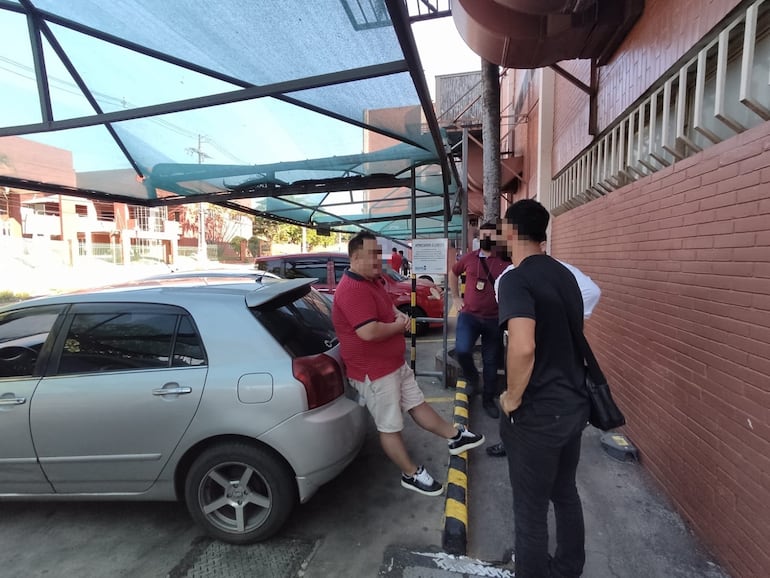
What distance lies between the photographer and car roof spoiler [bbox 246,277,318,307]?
8.68 feet

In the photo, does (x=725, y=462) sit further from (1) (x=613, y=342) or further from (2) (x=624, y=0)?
(2) (x=624, y=0)

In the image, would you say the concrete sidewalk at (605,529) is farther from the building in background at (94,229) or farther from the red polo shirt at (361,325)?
the building in background at (94,229)

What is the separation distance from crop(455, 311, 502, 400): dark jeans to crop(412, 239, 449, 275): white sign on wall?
2.12 feet

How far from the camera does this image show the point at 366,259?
276 centimetres

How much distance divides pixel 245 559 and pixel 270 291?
1.60 m

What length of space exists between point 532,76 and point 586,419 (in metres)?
8.77

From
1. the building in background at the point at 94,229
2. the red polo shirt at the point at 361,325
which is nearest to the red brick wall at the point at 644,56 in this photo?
the red polo shirt at the point at 361,325

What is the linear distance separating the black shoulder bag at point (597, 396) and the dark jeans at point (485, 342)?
81.7 inches

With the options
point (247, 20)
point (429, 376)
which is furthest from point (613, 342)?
point (247, 20)

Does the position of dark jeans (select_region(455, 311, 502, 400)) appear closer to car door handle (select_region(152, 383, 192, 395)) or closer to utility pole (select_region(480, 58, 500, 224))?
utility pole (select_region(480, 58, 500, 224))

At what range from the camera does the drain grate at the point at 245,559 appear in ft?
7.60

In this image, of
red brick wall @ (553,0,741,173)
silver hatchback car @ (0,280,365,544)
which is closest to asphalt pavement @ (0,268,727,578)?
silver hatchback car @ (0,280,365,544)

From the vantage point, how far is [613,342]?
12.7 feet

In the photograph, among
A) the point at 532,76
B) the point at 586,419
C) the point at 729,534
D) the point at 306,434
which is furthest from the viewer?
the point at 532,76
